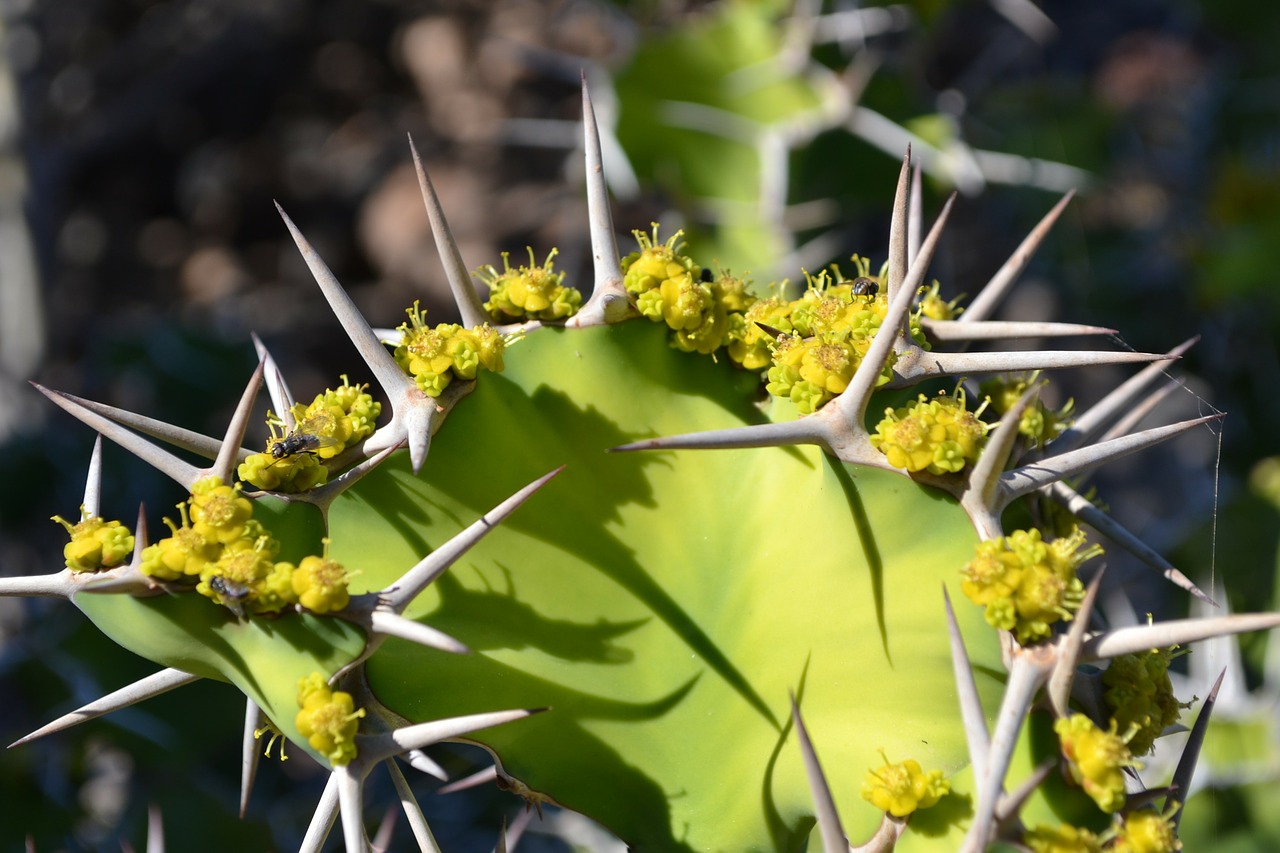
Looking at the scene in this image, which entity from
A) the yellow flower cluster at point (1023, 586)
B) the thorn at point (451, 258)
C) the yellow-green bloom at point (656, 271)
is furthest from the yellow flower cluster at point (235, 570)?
the yellow flower cluster at point (1023, 586)

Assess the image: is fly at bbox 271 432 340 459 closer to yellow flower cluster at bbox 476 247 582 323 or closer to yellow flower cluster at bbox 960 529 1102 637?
yellow flower cluster at bbox 476 247 582 323

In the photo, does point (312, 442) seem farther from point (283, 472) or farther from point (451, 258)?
point (451, 258)

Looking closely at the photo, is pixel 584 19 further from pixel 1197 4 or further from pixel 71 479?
pixel 71 479

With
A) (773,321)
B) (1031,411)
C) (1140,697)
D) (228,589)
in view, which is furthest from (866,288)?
(228,589)

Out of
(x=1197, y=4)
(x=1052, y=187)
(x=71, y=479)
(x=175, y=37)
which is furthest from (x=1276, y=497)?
(x=175, y=37)

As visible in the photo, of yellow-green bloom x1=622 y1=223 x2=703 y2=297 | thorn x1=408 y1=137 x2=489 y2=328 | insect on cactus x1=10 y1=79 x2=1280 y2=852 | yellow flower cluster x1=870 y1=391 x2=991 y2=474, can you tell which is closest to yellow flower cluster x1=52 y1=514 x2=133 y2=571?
insect on cactus x1=10 y1=79 x2=1280 y2=852

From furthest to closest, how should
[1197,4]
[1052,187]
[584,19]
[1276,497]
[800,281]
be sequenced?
[584,19]
[1197,4]
[1052,187]
[800,281]
[1276,497]
